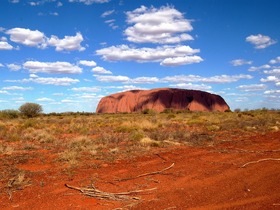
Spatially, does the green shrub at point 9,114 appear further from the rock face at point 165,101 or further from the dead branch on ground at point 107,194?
the rock face at point 165,101

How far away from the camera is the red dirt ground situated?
221 inches

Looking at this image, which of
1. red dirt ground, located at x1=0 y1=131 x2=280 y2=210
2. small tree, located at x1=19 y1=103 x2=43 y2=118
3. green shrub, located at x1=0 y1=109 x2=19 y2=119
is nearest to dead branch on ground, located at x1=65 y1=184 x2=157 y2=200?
red dirt ground, located at x1=0 y1=131 x2=280 y2=210

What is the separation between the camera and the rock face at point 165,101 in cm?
9350

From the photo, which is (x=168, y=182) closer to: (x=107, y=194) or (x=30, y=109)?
(x=107, y=194)

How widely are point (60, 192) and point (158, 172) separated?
248 cm

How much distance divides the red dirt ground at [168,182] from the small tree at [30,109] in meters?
38.5

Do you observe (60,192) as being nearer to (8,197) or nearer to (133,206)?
(8,197)

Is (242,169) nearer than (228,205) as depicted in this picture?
No

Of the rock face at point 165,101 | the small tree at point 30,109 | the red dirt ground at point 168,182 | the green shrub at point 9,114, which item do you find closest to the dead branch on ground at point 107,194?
the red dirt ground at point 168,182

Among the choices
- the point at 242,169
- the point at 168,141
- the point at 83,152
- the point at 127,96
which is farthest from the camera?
the point at 127,96

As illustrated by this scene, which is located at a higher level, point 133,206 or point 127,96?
point 127,96

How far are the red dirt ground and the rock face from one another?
81509mm

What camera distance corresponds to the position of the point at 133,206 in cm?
552

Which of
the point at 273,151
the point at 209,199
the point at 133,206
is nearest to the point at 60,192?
the point at 133,206
